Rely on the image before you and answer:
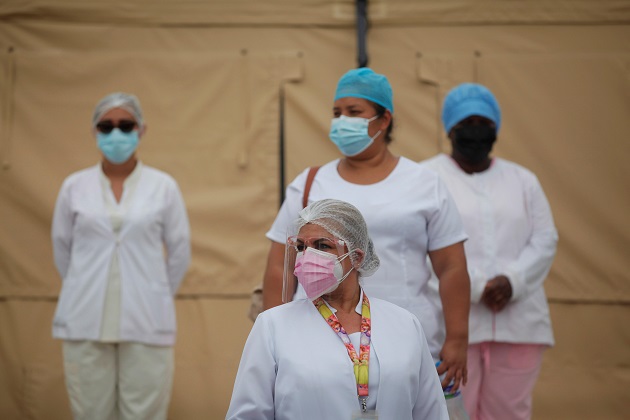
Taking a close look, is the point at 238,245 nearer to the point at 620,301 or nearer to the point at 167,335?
the point at 167,335

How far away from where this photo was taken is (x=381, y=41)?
19.5ft

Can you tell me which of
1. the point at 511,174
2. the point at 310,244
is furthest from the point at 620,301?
the point at 310,244

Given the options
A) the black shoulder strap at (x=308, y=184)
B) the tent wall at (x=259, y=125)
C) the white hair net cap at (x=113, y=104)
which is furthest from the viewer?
the tent wall at (x=259, y=125)

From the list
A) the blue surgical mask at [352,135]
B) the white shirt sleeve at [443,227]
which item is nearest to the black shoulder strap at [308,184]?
the blue surgical mask at [352,135]

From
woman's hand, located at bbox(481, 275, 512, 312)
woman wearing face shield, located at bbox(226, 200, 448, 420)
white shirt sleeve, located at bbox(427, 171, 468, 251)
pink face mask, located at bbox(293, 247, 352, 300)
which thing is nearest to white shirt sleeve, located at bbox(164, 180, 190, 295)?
woman's hand, located at bbox(481, 275, 512, 312)

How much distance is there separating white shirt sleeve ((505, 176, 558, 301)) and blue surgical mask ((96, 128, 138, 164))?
6.95ft

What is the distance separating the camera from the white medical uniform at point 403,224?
3459mm

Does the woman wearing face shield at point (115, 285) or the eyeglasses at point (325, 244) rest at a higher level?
the eyeglasses at point (325, 244)

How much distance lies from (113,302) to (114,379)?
0.40m

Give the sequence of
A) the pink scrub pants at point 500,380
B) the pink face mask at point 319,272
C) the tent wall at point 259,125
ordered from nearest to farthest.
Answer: the pink face mask at point 319,272 → the pink scrub pants at point 500,380 → the tent wall at point 259,125

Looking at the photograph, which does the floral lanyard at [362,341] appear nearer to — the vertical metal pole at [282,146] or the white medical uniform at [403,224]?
the white medical uniform at [403,224]

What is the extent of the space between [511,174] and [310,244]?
1.98 metres

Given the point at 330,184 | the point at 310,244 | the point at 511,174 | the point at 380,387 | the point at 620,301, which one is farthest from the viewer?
the point at 620,301

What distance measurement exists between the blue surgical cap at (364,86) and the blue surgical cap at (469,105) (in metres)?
0.89
